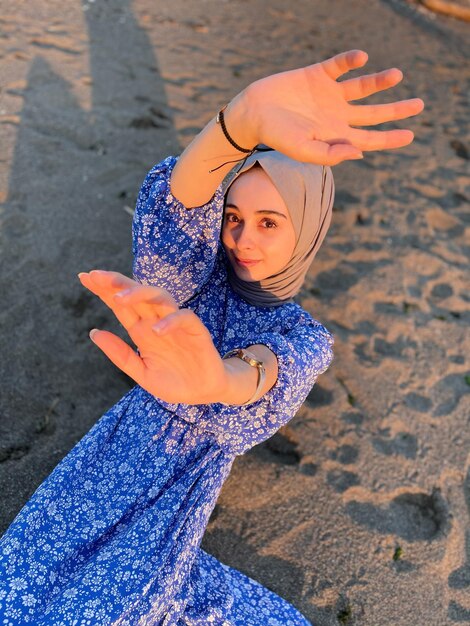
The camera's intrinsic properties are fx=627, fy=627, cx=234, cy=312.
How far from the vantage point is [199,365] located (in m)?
1.62

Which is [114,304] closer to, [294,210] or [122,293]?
[122,293]

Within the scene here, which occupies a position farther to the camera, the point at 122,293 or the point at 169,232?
the point at 169,232

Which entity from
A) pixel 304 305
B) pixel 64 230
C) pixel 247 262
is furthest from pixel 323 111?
pixel 64 230

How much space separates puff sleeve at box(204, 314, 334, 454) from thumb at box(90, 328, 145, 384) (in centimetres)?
48

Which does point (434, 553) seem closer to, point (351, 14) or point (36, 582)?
point (36, 582)

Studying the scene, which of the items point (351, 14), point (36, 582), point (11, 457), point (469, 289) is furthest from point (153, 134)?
point (351, 14)

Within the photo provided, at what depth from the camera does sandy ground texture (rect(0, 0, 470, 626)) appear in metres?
2.69

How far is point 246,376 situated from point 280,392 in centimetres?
20

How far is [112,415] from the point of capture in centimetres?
235

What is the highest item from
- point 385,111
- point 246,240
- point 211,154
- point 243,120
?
point 385,111

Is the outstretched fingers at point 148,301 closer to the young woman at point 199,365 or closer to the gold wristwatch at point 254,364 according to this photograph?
the young woman at point 199,365

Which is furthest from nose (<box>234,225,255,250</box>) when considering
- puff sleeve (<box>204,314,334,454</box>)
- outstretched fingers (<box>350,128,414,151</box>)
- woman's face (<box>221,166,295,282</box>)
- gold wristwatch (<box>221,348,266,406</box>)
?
outstretched fingers (<box>350,128,414,151</box>)

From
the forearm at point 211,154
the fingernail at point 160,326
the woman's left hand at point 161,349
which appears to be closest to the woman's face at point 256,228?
the forearm at point 211,154

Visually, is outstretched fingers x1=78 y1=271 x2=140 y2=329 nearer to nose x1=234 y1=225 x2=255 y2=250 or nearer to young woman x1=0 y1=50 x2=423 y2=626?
young woman x1=0 y1=50 x2=423 y2=626
